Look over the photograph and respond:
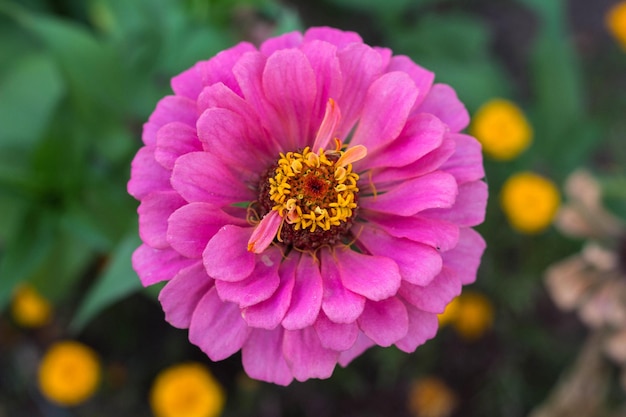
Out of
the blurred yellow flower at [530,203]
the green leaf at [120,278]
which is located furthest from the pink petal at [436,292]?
the blurred yellow flower at [530,203]

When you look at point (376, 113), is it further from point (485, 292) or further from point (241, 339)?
point (485, 292)

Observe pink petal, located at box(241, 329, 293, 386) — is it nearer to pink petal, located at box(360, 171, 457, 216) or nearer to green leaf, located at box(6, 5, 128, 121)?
pink petal, located at box(360, 171, 457, 216)

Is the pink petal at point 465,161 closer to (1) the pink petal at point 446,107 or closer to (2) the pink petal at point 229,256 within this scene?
(1) the pink petal at point 446,107

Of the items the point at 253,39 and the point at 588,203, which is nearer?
the point at 588,203

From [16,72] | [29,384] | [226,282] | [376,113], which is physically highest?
[376,113]

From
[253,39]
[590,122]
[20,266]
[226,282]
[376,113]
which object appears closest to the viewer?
[226,282]

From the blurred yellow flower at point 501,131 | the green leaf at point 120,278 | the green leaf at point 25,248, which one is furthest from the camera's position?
the blurred yellow flower at point 501,131

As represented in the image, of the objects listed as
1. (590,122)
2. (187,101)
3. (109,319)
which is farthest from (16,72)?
(590,122)

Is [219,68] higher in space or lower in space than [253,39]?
higher

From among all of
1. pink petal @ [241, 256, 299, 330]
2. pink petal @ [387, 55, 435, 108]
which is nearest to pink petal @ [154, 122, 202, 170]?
pink petal @ [241, 256, 299, 330]
